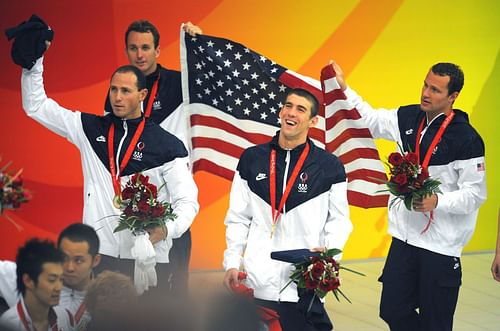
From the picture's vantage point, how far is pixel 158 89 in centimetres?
659

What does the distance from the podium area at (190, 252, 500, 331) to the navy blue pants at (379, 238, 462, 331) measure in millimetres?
1397

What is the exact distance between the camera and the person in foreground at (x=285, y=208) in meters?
5.29

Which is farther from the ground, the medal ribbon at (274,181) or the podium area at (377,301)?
the medal ribbon at (274,181)

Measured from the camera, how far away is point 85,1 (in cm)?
834

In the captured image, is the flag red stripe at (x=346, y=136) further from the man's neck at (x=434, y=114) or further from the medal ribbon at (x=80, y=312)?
the medal ribbon at (x=80, y=312)

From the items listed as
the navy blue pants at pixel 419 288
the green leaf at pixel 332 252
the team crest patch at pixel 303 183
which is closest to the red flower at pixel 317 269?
the green leaf at pixel 332 252

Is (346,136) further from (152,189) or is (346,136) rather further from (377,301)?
(377,301)

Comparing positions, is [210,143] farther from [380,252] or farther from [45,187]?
[380,252]

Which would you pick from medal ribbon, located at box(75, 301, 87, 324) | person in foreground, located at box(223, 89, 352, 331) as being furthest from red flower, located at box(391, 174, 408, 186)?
medal ribbon, located at box(75, 301, 87, 324)

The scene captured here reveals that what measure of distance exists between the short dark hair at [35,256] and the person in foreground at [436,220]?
3.37 m

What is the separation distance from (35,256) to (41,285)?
0.10m

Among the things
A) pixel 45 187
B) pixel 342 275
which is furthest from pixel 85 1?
pixel 342 275

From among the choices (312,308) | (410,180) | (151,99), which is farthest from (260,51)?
(312,308)

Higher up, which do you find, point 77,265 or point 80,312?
point 77,265
